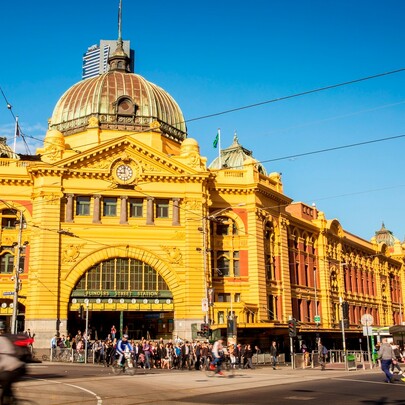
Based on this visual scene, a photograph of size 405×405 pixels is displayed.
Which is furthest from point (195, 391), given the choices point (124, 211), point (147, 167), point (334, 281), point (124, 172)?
point (334, 281)

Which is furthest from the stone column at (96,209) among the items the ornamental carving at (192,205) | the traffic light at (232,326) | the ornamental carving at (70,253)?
the traffic light at (232,326)

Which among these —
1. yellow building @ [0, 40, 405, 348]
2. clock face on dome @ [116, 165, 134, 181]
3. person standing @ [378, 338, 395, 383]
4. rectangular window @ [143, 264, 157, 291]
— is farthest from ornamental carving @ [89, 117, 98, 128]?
person standing @ [378, 338, 395, 383]

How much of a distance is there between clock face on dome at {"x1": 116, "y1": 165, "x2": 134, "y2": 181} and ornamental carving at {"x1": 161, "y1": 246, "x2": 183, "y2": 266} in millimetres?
6917

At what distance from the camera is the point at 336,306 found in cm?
7731

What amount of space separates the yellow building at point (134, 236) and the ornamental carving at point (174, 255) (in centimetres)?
9

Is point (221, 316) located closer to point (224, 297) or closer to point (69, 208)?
point (224, 297)

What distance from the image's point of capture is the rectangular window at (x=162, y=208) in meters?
55.0

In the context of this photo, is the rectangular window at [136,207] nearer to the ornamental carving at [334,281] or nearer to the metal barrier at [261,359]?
the metal barrier at [261,359]

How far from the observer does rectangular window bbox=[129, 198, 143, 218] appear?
5425 centimetres

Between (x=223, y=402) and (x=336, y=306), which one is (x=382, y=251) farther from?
(x=223, y=402)

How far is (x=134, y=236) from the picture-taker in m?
53.2

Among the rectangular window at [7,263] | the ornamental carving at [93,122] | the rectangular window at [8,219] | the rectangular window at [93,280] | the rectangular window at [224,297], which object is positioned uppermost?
the ornamental carving at [93,122]

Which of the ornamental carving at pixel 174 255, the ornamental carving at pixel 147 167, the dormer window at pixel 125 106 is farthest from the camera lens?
the dormer window at pixel 125 106

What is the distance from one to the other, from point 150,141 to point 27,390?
41662 millimetres
